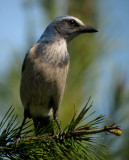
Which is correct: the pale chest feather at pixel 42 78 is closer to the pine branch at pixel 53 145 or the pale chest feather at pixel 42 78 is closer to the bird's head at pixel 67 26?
the bird's head at pixel 67 26

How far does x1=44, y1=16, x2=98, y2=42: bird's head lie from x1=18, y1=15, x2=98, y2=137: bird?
57 mm

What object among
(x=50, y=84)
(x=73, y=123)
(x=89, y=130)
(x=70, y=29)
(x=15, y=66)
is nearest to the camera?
(x=89, y=130)

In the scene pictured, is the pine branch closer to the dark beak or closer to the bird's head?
the dark beak

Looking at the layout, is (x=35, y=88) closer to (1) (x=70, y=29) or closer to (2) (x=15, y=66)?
(2) (x=15, y=66)

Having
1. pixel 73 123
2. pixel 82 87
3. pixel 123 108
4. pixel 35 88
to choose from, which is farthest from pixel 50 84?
pixel 73 123

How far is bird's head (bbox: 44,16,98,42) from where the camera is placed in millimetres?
4590

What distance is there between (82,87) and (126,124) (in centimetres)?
81

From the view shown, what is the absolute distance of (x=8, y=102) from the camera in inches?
163

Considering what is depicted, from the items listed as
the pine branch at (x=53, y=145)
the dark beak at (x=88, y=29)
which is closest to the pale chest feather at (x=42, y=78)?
the dark beak at (x=88, y=29)

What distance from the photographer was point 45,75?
12.8ft

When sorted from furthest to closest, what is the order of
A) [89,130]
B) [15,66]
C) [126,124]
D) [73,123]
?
[15,66] < [126,124] < [73,123] < [89,130]

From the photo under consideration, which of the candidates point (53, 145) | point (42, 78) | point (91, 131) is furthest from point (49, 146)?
point (42, 78)

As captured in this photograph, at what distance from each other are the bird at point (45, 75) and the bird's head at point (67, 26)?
57mm

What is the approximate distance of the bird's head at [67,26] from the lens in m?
4.59
